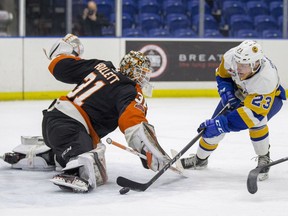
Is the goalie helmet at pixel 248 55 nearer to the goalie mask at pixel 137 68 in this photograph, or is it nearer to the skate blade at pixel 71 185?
the goalie mask at pixel 137 68

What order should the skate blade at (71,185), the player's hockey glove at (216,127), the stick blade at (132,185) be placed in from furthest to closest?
the player's hockey glove at (216,127) → the stick blade at (132,185) → the skate blade at (71,185)

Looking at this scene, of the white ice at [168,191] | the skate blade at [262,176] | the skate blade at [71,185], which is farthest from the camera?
the skate blade at [262,176]

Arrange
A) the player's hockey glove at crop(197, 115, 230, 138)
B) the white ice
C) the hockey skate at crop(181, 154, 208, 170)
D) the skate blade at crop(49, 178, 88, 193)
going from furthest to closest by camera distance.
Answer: the hockey skate at crop(181, 154, 208, 170) < the player's hockey glove at crop(197, 115, 230, 138) < the skate blade at crop(49, 178, 88, 193) < the white ice

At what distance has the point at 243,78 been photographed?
13.9ft

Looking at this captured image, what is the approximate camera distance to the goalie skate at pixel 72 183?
3.86 m

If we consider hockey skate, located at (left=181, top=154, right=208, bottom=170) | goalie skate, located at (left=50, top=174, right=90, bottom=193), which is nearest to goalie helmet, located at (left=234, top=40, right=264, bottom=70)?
hockey skate, located at (left=181, top=154, right=208, bottom=170)

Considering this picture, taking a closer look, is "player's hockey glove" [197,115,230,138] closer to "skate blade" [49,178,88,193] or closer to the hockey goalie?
the hockey goalie

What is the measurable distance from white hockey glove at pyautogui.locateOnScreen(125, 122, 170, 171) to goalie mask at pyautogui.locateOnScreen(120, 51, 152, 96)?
0.27 m

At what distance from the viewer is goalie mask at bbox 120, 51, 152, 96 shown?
4.20 m

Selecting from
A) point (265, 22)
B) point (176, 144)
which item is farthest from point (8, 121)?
point (265, 22)

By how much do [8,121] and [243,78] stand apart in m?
3.21

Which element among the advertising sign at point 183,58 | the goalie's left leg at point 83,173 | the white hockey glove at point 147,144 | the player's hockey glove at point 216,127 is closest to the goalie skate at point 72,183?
the goalie's left leg at point 83,173

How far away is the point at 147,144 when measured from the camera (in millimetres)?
4039

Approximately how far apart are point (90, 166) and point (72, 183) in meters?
0.13
